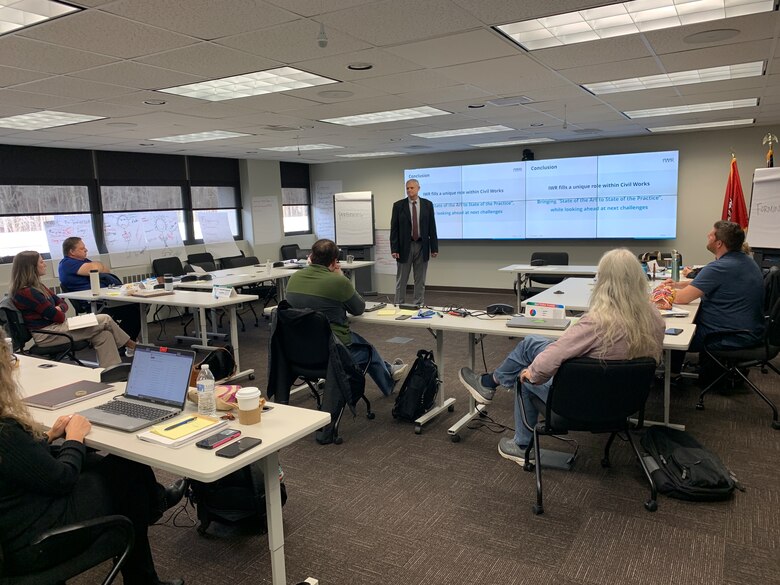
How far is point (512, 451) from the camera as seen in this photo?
10.6 ft

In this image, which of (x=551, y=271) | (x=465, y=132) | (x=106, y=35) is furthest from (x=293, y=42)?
(x=465, y=132)

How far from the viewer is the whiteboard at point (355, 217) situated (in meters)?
9.78

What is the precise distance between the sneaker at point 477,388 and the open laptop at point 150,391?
1695 mm

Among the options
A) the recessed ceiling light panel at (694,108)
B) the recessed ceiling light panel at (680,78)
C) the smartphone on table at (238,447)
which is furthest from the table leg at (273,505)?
the recessed ceiling light panel at (694,108)

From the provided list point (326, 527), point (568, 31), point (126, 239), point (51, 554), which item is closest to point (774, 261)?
point (568, 31)

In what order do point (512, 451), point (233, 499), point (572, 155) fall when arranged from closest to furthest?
point (233, 499) < point (512, 451) < point (572, 155)

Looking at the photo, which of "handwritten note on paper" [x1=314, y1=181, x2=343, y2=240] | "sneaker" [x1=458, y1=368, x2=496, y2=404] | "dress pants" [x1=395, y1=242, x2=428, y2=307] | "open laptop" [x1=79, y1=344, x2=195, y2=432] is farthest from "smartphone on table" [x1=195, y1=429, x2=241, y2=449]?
"handwritten note on paper" [x1=314, y1=181, x2=343, y2=240]

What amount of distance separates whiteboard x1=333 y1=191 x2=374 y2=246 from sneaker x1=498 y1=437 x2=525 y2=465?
6904 millimetres

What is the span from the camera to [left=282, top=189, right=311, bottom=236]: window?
1052cm

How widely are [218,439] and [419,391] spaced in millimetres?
2030

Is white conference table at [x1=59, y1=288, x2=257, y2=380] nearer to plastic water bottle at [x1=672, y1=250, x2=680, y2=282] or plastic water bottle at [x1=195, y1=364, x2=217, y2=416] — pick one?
plastic water bottle at [x1=195, y1=364, x2=217, y2=416]

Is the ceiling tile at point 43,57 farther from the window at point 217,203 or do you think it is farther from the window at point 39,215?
the window at point 217,203

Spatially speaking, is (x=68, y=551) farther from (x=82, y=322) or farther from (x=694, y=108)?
(x=694, y=108)

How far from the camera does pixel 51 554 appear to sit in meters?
1.60
